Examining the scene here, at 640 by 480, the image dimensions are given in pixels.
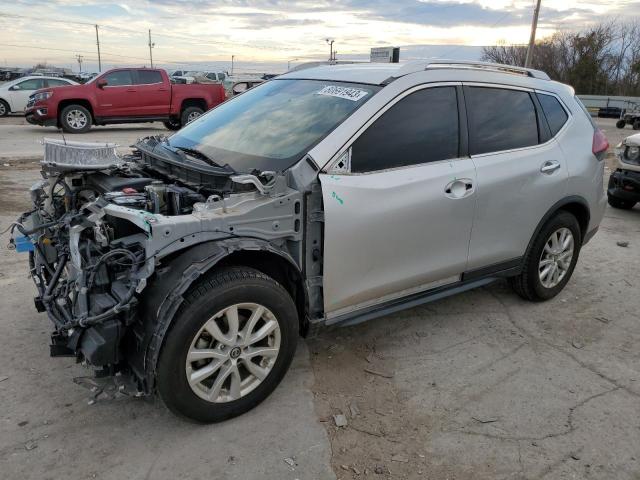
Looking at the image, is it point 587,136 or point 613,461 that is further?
point 587,136

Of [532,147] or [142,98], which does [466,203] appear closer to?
[532,147]

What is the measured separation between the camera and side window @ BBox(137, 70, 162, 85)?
1550cm

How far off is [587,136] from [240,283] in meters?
3.27

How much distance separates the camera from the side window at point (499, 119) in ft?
12.0

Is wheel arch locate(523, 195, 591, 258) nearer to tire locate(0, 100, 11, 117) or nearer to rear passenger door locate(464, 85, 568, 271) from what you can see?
rear passenger door locate(464, 85, 568, 271)

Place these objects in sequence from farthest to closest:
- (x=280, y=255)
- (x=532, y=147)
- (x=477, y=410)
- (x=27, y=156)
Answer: (x=27, y=156) → (x=532, y=147) → (x=477, y=410) → (x=280, y=255)

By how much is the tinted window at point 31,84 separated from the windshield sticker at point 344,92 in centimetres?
1843

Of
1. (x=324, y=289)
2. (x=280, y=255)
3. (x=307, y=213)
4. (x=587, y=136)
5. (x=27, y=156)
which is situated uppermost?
(x=587, y=136)

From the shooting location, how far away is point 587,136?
441 centimetres

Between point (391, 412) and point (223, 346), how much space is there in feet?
3.41

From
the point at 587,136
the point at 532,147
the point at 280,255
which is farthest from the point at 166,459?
the point at 587,136

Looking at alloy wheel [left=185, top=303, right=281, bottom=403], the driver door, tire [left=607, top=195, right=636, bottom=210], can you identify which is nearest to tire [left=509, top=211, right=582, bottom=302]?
the driver door

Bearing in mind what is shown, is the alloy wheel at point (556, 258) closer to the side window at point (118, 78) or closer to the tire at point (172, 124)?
the side window at point (118, 78)

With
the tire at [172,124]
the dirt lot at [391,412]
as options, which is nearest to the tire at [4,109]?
the tire at [172,124]
